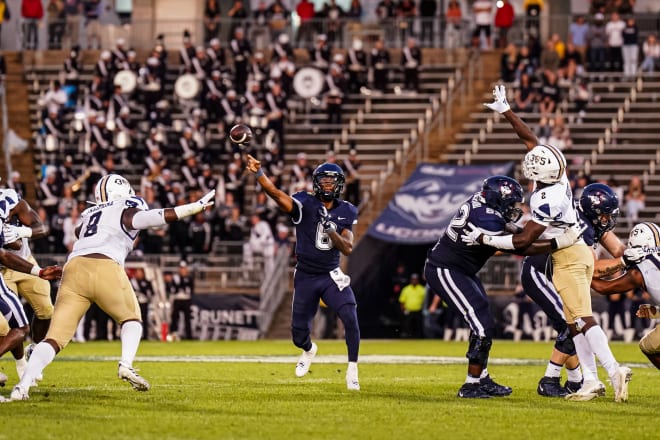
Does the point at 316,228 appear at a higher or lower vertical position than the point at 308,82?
lower

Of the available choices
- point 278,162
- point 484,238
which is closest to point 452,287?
point 484,238

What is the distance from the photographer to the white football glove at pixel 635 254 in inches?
508

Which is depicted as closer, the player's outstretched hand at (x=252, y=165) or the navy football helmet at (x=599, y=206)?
the navy football helmet at (x=599, y=206)

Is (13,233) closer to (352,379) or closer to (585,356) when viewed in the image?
(352,379)

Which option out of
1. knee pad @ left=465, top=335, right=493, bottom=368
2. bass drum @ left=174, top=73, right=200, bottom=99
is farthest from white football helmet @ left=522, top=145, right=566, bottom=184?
bass drum @ left=174, top=73, right=200, bottom=99

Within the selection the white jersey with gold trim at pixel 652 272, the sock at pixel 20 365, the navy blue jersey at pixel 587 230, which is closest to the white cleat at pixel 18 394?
the sock at pixel 20 365

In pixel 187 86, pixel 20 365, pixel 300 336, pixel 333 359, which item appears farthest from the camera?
pixel 187 86

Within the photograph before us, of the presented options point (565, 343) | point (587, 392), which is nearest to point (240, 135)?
point (565, 343)

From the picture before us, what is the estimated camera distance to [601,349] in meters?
12.4

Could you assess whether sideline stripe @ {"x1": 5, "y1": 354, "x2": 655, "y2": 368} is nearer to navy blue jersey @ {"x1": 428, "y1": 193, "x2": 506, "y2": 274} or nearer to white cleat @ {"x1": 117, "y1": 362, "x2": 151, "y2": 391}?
navy blue jersey @ {"x1": 428, "y1": 193, "x2": 506, "y2": 274}

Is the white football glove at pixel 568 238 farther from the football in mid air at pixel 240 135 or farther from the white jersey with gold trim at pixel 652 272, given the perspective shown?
the football in mid air at pixel 240 135

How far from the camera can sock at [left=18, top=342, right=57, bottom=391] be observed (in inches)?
456

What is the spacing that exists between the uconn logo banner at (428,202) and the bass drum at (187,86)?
7.18m

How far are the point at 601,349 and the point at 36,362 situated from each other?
480 centimetres
